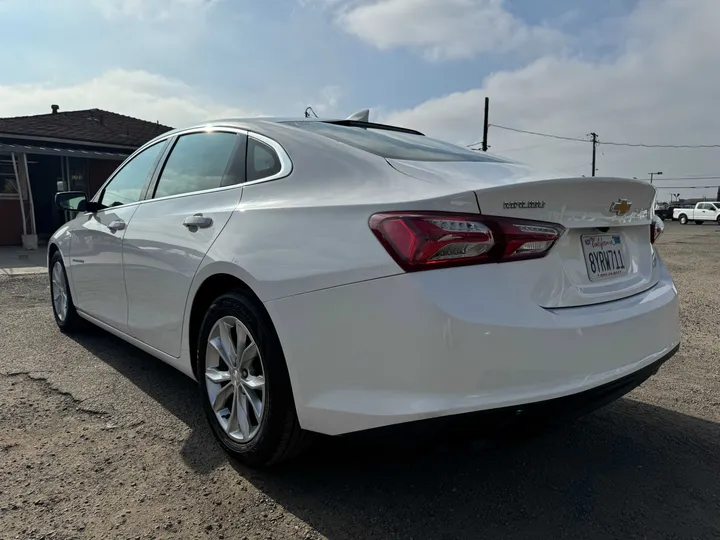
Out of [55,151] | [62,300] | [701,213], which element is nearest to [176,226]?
[62,300]

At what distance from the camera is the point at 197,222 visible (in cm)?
265

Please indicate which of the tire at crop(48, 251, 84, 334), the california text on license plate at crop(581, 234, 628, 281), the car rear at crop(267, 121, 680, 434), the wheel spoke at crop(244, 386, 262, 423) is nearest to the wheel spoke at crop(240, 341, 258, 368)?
the wheel spoke at crop(244, 386, 262, 423)

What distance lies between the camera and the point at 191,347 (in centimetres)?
275

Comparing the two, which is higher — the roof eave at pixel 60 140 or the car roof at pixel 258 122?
the roof eave at pixel 60 140

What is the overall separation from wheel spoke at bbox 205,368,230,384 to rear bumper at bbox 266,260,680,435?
0.57 metres

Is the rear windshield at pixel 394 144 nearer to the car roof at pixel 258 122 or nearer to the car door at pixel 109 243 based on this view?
the car roof at pixel 258 122

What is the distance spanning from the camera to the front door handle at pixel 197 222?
8.50 ft

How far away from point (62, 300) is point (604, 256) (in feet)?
14.2

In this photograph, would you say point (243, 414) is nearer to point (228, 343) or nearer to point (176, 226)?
point (228, 343)

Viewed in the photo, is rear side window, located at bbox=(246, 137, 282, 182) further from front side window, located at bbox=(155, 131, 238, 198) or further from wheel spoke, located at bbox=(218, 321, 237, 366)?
wheel spoke, located at bbox=(218, 321, 237, 366)

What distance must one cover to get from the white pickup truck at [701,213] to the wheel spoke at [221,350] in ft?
161

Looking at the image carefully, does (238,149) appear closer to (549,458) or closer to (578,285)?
(578,285)

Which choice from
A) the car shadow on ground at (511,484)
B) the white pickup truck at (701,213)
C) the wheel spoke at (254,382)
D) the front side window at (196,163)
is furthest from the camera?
the white pickup truck at (701,213)

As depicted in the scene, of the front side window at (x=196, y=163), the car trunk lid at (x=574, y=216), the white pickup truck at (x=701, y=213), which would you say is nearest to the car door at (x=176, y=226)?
the front side window at (x=196, y=163)
